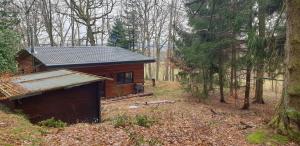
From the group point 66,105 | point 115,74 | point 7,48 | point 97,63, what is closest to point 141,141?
point 66,105

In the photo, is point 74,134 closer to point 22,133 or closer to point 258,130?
point 22,133

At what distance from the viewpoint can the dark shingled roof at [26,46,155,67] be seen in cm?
2389

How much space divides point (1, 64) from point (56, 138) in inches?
488

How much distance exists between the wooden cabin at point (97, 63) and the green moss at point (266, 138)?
53.6ft

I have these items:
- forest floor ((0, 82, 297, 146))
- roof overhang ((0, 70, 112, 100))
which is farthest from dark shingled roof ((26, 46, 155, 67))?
forest floor ((0, 82, 297, 146))

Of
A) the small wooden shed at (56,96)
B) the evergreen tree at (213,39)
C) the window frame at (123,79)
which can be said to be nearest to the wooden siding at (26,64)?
the window frame at (123,79)

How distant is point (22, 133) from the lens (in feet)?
27.2

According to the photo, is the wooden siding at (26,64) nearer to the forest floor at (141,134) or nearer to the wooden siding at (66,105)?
the wooden siding at (66,105)

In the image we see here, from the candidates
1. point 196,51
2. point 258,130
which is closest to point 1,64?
point 196,51

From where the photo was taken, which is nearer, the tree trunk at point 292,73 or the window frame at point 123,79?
the tree trunk at point 292,73

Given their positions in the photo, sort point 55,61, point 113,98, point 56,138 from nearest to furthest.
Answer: point 56,138, point 55,61, point 113,98

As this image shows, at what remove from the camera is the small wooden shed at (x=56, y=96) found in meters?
12.8

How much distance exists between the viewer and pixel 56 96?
1411 centimetres

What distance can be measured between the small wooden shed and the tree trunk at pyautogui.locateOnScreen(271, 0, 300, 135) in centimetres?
840
